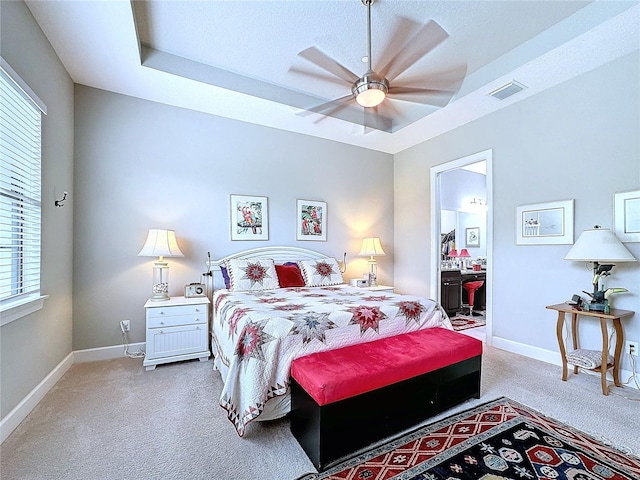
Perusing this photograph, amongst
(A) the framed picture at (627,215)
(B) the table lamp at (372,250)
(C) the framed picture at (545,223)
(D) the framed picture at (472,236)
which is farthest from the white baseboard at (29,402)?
(D) the framed picture at (472,236)

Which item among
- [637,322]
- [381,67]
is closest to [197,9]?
[381,67]

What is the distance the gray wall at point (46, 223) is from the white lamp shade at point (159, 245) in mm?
716

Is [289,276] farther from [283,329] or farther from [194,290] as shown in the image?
[283,329]

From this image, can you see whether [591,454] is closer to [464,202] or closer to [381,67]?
[381,67]

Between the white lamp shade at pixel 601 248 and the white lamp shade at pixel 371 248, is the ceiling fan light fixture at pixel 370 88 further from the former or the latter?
the white lamp shade at pixel 371 248

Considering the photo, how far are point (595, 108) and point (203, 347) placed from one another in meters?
4.62

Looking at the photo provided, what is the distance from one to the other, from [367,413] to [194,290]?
245 centimetres

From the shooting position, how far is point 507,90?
10.5 feet

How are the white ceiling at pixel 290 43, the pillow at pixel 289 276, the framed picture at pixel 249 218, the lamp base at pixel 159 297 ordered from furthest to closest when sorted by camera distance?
the framed picture at pixel 249 218 → the pillow at pixel 289 276 → the lamp base at pixel 159 297 → the white ceiling at pixel 290 43

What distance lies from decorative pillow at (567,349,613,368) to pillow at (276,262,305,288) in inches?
109

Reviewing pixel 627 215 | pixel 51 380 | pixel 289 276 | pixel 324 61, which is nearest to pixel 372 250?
pixel 289 276

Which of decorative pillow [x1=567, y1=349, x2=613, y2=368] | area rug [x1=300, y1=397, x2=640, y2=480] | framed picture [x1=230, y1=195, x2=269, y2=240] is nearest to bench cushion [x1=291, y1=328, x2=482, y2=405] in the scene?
area rug [x1=300, y1=397, x2=640, y2=480]

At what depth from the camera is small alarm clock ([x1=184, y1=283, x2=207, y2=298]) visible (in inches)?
133

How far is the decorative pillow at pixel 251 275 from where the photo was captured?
135 inches
